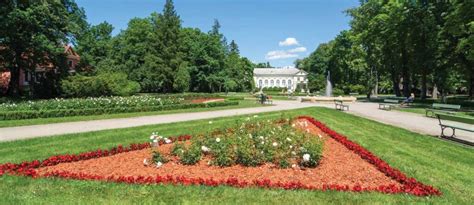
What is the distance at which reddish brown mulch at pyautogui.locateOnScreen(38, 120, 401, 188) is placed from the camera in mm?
6418

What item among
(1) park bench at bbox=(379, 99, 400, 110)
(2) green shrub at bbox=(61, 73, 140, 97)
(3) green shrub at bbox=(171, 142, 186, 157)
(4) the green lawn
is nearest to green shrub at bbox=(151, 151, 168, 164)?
(3) green shrub at bbox=(171, 142, 186, 157)

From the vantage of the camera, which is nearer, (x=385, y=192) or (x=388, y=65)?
(x=385, y=192)

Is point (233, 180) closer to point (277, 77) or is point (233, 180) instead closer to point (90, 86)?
point (90, 86)

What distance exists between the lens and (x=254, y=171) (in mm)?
6922

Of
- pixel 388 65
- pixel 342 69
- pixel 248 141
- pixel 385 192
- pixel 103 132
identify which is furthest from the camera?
pixel 342 69

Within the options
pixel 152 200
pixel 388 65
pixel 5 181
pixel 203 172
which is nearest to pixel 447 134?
pixel 203 172

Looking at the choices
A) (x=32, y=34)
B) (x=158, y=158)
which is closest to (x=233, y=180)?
(x=158, y=158)

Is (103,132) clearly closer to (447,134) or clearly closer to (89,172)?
(89,172)

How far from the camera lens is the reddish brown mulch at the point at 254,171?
642 centimetres

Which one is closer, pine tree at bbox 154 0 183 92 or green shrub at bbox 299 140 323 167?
green shrub at bbox 299 140 323 167

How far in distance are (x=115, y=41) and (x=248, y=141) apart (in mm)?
58078

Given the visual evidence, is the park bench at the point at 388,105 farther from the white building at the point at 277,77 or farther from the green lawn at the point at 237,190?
the white building at the point at 277,77

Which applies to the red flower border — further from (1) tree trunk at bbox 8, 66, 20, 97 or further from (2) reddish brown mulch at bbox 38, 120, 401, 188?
Result: (1) tree trunk at bbox 8, 66, 20, 97

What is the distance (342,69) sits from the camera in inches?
2694
